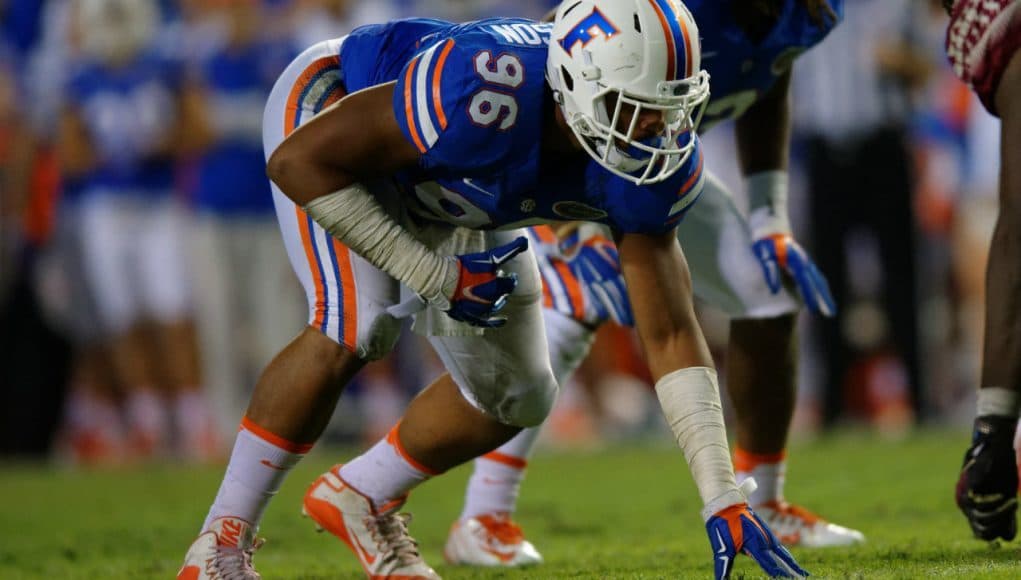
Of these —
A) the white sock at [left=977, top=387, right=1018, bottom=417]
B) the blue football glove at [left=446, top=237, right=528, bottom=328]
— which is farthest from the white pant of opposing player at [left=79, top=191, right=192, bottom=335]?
the white sock at [left=977, top=387, right=1018, bottom=417]

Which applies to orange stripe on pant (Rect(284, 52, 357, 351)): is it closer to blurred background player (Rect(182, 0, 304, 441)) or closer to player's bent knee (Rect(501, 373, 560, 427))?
player's bent knee (Rect(501, 373, 560, 427))

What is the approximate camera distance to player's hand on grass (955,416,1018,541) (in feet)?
10.8

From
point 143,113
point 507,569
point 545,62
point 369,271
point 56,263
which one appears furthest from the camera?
point 56,263

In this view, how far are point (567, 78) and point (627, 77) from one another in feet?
0.43

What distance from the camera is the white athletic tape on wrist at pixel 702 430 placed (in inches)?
119

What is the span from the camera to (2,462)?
8781 mm

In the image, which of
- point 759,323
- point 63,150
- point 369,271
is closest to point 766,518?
point 759,323

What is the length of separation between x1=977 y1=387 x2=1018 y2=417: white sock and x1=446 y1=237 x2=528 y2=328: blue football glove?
1.06 m

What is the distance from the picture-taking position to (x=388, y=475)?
148 inches

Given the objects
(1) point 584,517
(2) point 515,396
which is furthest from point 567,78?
(1) point 584,517

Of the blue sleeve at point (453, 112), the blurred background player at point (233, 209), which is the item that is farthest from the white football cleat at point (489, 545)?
the blurred background player at point (233, 209)

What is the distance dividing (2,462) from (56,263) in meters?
1.20

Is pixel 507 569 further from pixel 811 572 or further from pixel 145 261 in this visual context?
pixel 145 261

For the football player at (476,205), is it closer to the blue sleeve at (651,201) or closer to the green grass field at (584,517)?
the blue sleeve at (651,201)
